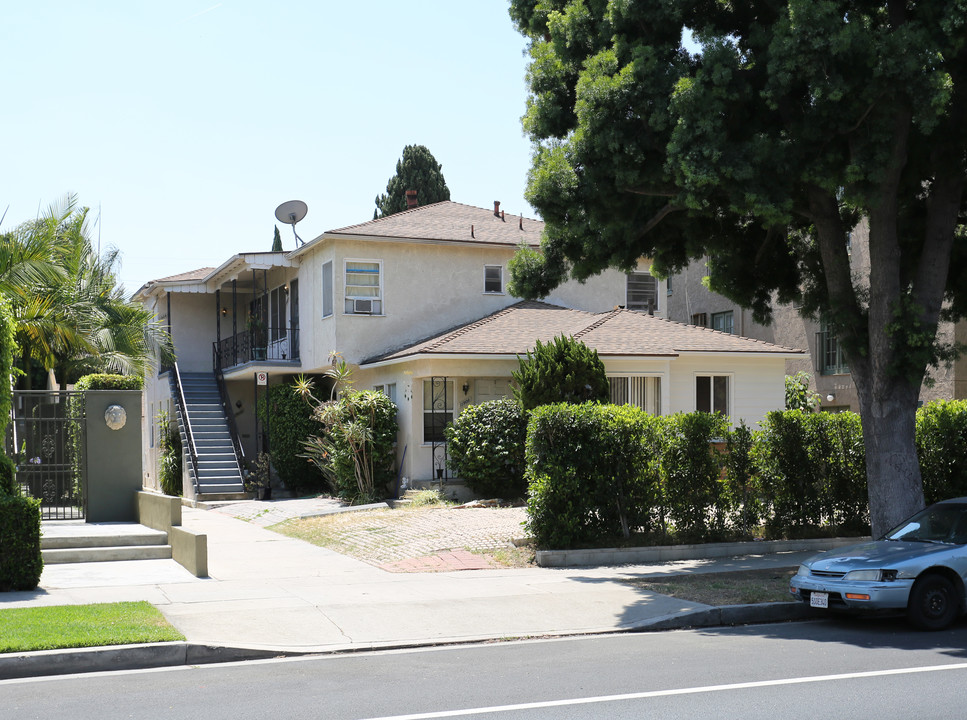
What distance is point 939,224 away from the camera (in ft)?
42.4

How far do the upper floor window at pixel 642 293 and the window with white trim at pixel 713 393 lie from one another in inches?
180

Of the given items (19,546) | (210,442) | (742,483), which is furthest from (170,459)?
(742,483)

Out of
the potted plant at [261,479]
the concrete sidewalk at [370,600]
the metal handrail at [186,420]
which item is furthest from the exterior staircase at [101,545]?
the metal handrail at [186,420]

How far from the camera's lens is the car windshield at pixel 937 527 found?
1056cm

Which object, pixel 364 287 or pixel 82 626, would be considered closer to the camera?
pixel 82 626

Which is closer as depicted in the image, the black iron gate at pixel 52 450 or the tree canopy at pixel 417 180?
the black iron gate at pixel 52 450

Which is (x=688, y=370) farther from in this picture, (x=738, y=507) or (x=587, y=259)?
(x=587, y=259)

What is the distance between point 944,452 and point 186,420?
63.8ft

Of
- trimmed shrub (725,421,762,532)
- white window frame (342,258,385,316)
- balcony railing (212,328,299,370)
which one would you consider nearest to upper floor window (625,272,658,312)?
white window frame (342,258,385,316)

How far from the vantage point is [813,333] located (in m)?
31.5

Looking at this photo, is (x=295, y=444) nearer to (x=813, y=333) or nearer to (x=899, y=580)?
(x=813, y=333)

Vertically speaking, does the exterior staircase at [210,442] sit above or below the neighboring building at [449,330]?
below

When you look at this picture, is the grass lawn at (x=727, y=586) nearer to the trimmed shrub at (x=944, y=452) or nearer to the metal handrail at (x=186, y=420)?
the trimmed shrub at (x=944, y=452)

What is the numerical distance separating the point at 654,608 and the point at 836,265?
542cm
